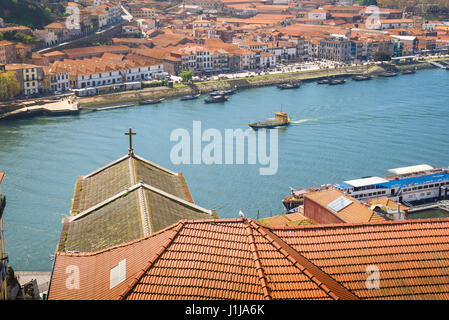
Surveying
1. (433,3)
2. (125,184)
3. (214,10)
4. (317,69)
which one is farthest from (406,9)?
(125,184)

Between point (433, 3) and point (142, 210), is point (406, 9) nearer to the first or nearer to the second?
point (433, 3)

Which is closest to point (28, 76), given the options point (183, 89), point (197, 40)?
point (183, 89)

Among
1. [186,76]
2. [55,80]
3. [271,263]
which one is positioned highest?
[271,263]

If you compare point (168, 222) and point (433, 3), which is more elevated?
point (433, 3)

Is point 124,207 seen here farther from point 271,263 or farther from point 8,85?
point 8,85

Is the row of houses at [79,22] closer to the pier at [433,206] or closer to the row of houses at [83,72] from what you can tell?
the row of houses at [83,72]
